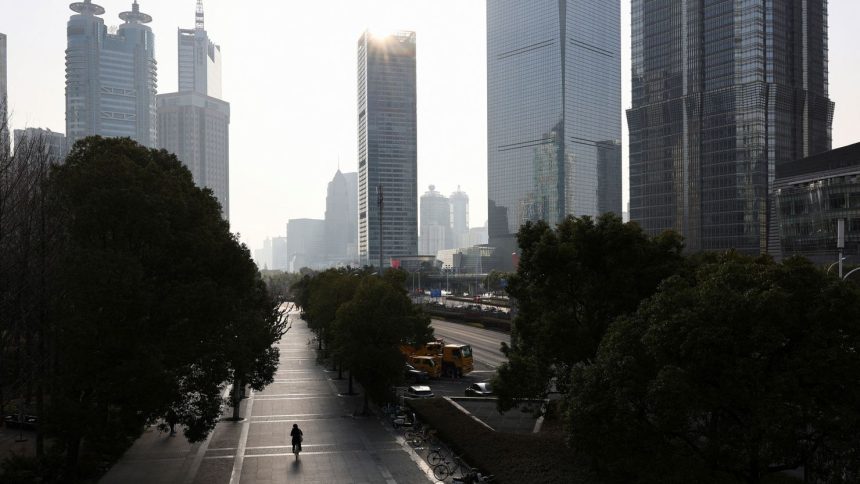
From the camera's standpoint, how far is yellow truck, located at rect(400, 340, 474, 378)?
57625 mm

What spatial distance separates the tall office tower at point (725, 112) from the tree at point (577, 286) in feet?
441

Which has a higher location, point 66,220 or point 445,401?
point 66,220

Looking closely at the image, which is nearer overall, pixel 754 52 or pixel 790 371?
pixel 790 371

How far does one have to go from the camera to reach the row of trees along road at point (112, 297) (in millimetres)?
23969

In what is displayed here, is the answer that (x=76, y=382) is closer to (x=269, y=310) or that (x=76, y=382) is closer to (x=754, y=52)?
(x=269, y=310)

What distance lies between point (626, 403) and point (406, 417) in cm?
2232

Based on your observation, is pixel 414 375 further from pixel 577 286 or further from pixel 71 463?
pixel 71 463

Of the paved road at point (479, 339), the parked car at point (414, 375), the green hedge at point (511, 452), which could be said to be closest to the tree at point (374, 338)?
the green hedge at point (511, 452)

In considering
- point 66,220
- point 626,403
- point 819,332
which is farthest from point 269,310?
point 819,332

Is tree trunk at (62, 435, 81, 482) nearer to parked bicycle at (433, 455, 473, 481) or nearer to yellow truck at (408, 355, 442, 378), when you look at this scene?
parked bicycle at (433, 455, 473, 481)

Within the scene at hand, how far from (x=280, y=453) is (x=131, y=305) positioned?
38.4ft

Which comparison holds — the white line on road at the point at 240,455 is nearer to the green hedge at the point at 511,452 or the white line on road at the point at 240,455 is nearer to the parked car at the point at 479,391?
the green hedge at the point at 511,452

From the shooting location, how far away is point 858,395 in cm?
1603

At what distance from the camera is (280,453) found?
3247cm
